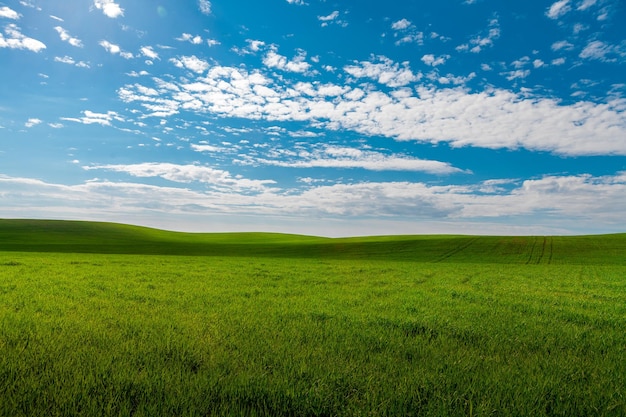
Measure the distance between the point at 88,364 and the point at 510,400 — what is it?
5687mm

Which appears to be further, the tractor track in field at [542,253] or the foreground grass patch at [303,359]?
the tractor track in field at [542,253]

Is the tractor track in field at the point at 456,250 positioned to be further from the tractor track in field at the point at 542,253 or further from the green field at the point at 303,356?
the green field at the point at 303,356

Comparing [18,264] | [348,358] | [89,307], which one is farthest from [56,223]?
[348,358]

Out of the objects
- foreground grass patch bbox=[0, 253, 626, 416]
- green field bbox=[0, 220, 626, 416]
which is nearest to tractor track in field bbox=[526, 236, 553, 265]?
green field bbox=[0, 220, 626, 416]

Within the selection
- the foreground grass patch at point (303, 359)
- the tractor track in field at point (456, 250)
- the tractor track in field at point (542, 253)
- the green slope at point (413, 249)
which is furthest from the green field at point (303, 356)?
the tractor track in field at point (542, 253)

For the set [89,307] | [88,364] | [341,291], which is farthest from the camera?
[341,291]

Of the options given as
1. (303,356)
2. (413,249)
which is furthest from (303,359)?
(413,249)

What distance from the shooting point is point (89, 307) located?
994cm

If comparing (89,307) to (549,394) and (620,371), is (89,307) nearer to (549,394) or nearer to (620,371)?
(549,394)

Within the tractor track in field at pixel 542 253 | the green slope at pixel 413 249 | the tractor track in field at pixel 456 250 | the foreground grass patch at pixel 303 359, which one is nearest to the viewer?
the foreground grass patch at pixel 303 359

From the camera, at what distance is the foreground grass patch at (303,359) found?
440cm

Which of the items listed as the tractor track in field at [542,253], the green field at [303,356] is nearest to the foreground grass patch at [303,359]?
the green field at [303,356]

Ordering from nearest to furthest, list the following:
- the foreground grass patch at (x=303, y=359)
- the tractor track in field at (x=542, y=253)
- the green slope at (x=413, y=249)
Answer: the foreground grass patch at (x=303, y=359) → the tractor track in field at (x=542, y=253) → the green slope at (x=413, y=249)

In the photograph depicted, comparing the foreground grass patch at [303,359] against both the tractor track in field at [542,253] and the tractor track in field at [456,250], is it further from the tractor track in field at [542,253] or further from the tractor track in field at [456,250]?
the tractor track in field at [542,253]
